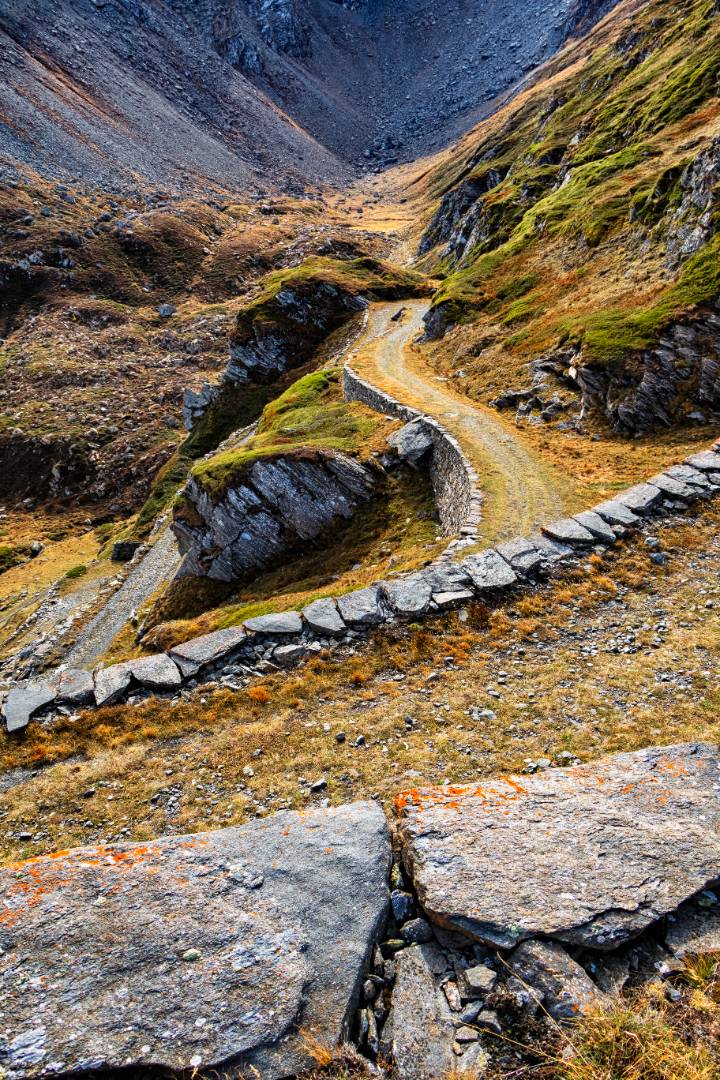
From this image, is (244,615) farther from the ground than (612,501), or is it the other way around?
(244,615)

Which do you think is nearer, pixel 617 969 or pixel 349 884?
pixel 617 969

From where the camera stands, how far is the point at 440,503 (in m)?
27.6

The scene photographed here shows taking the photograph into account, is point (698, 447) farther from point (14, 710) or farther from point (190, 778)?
point (14, 710)

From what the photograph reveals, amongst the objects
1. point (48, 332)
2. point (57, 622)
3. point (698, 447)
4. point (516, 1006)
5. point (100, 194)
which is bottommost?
point (698, 447)

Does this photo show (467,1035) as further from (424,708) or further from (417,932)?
(424,708)

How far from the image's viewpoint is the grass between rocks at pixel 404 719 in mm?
11680

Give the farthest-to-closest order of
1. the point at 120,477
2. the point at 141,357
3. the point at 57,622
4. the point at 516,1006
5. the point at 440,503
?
the point at 141,357 < the point at 120,477 < the point at 57,622 < the point at 440,503 < the point at 516,1006

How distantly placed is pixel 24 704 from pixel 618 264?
46040 mm

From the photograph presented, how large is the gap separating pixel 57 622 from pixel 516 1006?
4518 centimetres

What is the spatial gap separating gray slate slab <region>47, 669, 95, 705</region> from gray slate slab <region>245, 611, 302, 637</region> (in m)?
5.12

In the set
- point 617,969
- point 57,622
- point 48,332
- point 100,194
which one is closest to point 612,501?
point 617,969

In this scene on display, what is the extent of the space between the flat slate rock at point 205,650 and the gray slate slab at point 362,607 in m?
3.51

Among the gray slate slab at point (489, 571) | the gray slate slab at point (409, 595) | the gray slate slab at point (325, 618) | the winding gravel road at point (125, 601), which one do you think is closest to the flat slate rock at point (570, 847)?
the gray slate slab at point (409, 595)

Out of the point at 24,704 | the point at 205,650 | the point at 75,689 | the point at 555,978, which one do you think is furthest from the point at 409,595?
the point at 24,704
